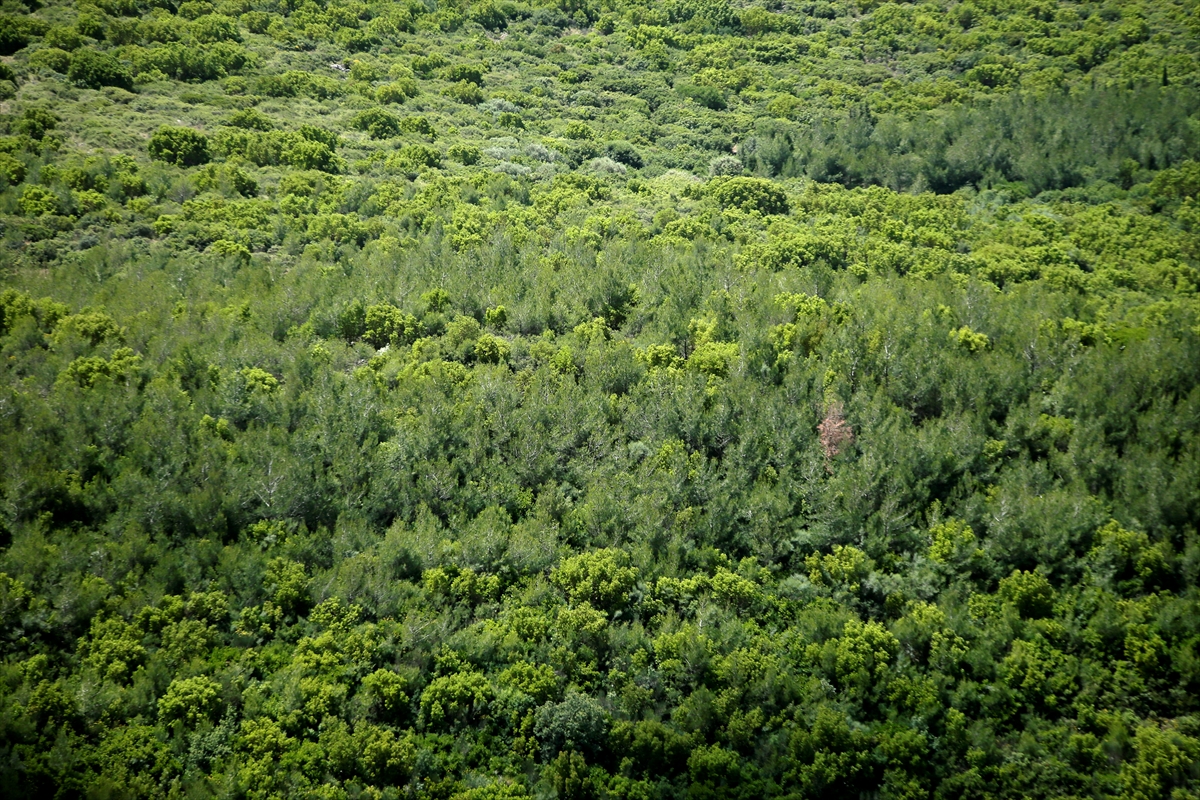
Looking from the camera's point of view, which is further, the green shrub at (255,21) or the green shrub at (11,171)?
the green shrub at (255,21)

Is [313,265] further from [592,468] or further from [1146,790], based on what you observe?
[1146,790]

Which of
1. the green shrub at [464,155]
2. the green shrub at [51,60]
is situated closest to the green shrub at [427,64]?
the green shrub at [464,155]

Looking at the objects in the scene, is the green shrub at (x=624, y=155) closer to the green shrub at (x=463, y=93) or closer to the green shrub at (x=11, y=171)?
the green shrub at (x=463, y=93)

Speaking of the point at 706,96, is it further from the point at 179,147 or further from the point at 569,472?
the point at 569,472

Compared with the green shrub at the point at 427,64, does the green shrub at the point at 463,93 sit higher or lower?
lower

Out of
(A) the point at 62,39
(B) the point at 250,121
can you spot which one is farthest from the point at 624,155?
(A) the point at 62,39

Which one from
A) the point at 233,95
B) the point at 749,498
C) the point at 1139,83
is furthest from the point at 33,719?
the point at 1139,83

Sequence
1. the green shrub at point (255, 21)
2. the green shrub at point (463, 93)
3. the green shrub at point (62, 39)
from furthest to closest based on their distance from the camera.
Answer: the green shrub at point (255, 21)
the green shrub at point (463, 93)
the green shrub at point (62, 39)

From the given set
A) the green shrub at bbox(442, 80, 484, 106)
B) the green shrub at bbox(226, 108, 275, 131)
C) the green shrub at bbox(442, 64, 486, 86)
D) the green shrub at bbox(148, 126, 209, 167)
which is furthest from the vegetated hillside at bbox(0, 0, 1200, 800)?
the green shrub at bbox(442, 64, 486, 86)
